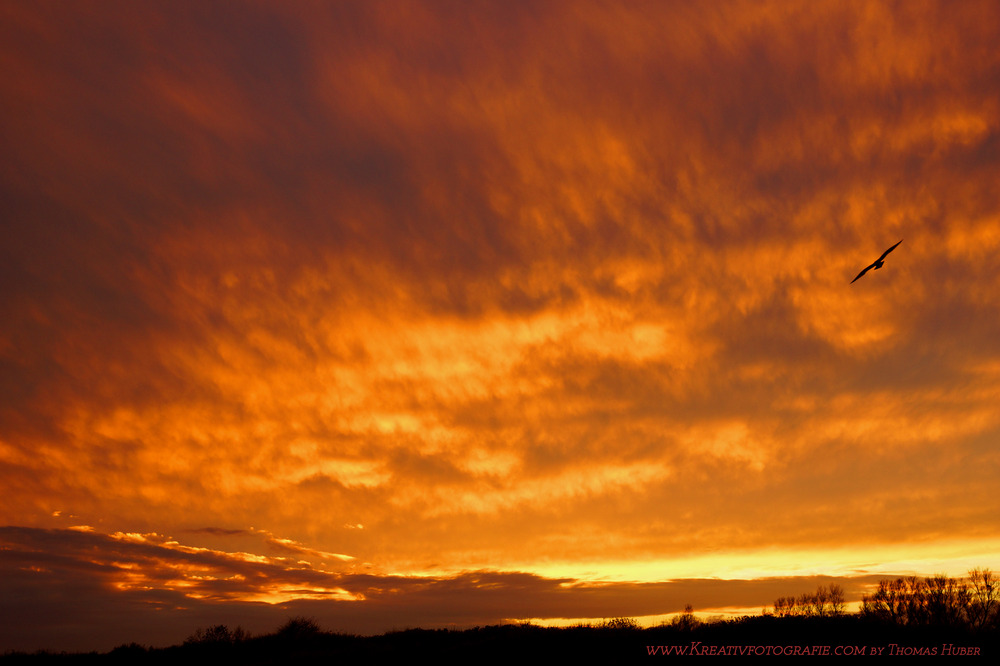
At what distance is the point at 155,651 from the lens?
48.2 meters

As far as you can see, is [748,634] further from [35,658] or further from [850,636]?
[35,658]

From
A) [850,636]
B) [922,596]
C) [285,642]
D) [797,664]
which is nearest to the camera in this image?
[797,664]

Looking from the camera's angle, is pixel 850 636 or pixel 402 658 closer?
pixel 850 636

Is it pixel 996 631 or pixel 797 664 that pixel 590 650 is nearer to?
pixel 797 664

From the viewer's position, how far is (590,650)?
29344 millimetres

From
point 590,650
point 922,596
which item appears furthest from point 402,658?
point 922,596

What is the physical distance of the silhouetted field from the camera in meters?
25.9

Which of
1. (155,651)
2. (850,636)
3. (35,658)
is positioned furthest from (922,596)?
(35,658)

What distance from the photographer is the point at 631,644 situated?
29.7 metres

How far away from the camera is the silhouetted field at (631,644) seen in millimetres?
25922

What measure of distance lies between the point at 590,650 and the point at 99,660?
3987 centimetres

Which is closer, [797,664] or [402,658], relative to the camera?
[797,664]

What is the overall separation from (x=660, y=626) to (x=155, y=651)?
41.6 meters

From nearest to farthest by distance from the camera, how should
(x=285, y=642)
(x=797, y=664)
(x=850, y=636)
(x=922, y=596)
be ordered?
(x=797, y=664), (x=850, y=636), (x=285, y=642), (x=922, y=596)
